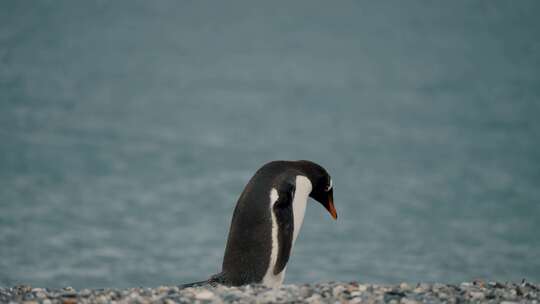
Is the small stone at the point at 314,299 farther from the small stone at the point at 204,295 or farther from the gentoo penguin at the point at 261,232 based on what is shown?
the gentoo penguin at the point at 261,232

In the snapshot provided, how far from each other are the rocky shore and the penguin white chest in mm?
915

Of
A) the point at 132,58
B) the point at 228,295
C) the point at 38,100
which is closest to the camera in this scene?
the point at 228,295

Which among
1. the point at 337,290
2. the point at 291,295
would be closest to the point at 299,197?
the point at 337,290

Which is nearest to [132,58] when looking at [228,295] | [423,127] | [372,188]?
[423,127]

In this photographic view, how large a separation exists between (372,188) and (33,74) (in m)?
18.8

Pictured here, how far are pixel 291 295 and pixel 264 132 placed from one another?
31.8 metres

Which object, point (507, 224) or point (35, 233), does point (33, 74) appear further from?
point (507, 224)

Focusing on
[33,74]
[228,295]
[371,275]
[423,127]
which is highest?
[33,74]

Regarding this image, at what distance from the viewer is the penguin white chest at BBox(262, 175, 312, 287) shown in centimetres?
595

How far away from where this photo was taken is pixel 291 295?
4.71m

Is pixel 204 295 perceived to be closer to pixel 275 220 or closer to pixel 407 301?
pixel 407 301

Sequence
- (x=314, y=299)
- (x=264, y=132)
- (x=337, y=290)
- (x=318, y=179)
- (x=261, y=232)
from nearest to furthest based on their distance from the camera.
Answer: (x=314, y=299)
(x=337, y=290)
(x=261, y=232)
(x=318, y=179)
(x=264, y=132)

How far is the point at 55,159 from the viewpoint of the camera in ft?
94.6

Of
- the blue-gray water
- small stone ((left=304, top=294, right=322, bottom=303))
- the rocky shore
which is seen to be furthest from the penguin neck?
the blue-gray water
